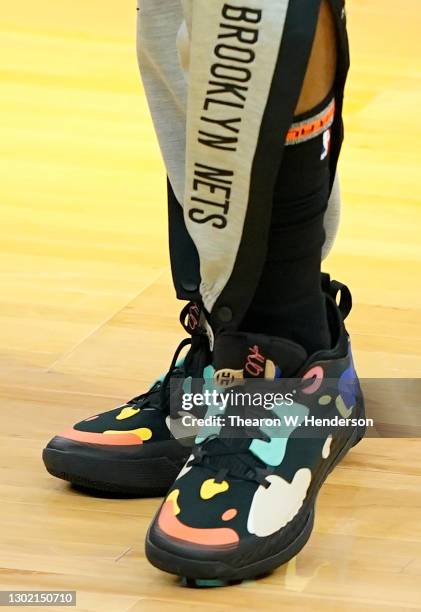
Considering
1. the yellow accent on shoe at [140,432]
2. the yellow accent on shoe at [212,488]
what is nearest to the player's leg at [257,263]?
the yellow accent on shoe at [212,488]

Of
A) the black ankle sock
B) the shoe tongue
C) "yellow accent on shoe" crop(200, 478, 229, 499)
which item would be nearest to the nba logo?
the black ankle sock

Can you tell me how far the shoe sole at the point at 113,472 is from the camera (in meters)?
1.04

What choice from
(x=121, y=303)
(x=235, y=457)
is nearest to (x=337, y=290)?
(x=235, y=457)

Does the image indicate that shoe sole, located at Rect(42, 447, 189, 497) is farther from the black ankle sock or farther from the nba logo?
the nba logo

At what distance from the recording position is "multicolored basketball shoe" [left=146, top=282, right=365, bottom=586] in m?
0.89

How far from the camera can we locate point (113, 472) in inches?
40.8

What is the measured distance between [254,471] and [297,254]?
158 millimetres

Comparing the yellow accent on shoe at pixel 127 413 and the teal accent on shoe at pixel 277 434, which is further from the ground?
the teal accent on shoe at pixel 277 434

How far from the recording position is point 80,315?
144 cm

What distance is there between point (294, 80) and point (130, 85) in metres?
1.62

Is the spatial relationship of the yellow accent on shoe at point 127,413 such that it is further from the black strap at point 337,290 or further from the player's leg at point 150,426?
the black strap at point 337,290

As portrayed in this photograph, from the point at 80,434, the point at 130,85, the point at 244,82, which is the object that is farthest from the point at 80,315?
the point at 130,85

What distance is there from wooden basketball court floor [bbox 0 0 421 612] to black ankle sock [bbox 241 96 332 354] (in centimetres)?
15

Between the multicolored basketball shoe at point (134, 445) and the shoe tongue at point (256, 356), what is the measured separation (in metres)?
0.08
